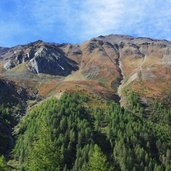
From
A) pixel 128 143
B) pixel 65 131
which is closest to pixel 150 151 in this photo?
pixel 128 143

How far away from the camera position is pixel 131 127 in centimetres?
17312

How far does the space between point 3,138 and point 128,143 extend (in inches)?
2108

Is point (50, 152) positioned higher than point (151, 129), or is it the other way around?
point (50, 152)

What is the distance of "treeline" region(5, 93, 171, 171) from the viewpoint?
483 feet

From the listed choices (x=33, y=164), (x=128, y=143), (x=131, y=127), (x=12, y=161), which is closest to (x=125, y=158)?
(x=128, y=143)

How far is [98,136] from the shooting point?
16488 centimetres

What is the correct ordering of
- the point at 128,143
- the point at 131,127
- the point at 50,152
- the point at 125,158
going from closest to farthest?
the point at 50,152
the point at 125,158
the point at 128,143
the point at 131,127

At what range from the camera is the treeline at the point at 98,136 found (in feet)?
483

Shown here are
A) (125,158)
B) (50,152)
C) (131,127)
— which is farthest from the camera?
(131,127)

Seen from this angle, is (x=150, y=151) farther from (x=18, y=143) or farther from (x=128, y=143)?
(x=18, y=143)

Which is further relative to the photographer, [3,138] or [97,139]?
[3,138]

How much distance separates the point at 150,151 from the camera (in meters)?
165

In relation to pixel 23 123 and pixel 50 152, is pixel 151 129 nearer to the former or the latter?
pixel 23 123

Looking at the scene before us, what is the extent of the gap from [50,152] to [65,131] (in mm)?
101678
